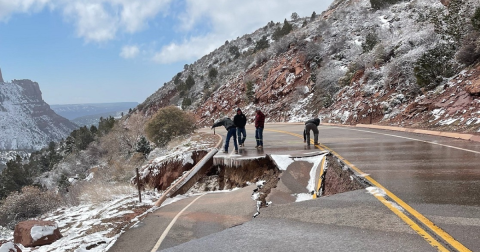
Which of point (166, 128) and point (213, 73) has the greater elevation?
point (213, 73)

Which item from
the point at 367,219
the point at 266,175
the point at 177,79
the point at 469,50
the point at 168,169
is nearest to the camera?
the point at 367,219

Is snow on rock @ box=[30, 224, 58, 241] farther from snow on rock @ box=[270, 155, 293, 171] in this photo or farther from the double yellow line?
the double yellow line

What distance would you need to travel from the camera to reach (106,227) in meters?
8.44

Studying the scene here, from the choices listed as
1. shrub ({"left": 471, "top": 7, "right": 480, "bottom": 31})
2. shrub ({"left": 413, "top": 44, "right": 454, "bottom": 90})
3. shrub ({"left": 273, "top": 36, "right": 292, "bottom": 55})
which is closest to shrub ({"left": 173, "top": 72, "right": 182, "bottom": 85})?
shrub ({"left": 273, "top": 36, "right": 292, "bottom": 55})

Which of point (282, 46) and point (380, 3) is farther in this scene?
point (282, 46)

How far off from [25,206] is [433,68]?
27.5m

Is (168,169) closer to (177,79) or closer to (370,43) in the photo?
(370,43)

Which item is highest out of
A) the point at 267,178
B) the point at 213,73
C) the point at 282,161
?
the point at 213,73

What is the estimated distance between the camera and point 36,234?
8695mm

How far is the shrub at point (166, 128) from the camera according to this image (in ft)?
92.2

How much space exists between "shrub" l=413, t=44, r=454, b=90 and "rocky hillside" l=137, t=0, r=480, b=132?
52 mm

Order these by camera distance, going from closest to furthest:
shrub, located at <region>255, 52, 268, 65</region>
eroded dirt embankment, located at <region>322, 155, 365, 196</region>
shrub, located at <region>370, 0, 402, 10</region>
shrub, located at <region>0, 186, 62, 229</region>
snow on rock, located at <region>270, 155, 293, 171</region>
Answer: eroded dirt embankment, located at <region>322, 155, 365, 196</region>, snow on rock, located at <region>270, 155, 293, 171</region>, shrub, located at <region>0, 186, 62, 229</region>, shrub, located at <region>370, 0, 402, 10</region>, shrub, located at <region>255, 52, 268, 65</region>

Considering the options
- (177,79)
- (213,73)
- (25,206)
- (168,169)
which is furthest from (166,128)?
(177,79)

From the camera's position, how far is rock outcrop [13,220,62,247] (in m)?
8.59
